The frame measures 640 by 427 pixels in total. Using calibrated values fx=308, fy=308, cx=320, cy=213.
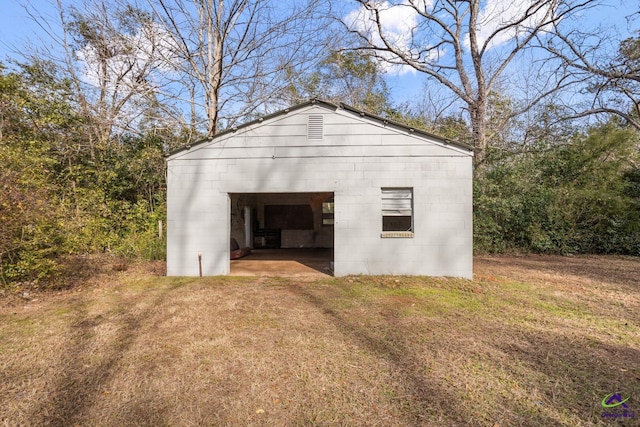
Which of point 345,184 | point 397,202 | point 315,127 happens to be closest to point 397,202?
point 397,202

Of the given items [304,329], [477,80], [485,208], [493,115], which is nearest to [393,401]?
[304,329]

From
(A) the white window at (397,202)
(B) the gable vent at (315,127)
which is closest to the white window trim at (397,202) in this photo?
(A) the white window at (397,202)

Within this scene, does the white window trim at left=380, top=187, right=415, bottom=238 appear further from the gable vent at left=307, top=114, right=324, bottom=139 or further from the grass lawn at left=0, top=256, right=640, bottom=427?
the gable vent at left=307, top=114, right=324, bottom=139

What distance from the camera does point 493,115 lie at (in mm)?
17078

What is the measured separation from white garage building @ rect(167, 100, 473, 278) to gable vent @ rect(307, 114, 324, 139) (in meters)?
0.02

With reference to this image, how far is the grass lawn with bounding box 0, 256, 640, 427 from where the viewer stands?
2469mm

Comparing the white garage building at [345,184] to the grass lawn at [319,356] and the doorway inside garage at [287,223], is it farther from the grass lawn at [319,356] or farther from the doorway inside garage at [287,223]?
the doorway inside garage at [287,223]

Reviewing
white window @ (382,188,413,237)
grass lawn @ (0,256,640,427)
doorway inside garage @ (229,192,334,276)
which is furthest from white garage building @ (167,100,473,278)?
doorway inside garage @ (229,192,334,276)

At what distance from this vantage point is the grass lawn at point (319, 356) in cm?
247

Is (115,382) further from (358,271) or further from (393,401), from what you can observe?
(358,271)

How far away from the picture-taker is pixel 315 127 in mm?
7324

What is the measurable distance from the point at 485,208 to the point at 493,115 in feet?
27.1

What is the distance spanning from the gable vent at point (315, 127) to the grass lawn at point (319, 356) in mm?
3563

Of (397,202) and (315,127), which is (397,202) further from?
(315,127)
